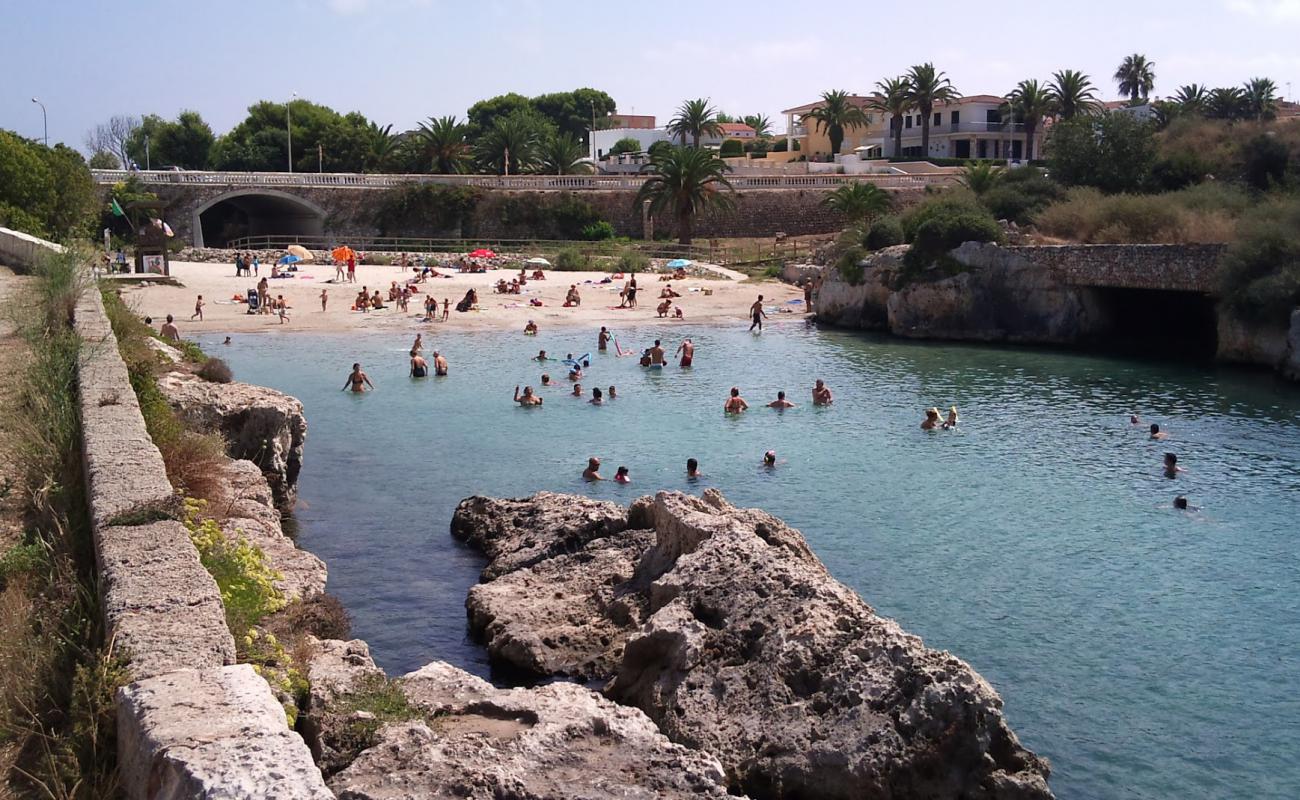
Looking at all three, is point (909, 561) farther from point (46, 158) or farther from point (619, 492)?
point (46, 158)

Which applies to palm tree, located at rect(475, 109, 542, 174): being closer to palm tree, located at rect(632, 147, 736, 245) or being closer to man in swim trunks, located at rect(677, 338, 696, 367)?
palm tree, located at rect(632, 147, 736, 245)

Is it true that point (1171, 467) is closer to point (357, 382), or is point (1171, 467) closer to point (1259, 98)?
point (357, 382)

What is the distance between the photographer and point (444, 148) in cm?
7112

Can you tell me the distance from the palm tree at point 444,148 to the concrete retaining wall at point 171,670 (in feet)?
207

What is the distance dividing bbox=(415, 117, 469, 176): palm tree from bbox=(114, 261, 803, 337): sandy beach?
16.7 m

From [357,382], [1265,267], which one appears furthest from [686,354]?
[1265,267]

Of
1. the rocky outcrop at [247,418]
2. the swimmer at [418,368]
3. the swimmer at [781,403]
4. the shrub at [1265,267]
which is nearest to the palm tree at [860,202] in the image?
the shrub at [1265,267]

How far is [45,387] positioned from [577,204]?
5476cm

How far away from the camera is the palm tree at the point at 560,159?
71.7m

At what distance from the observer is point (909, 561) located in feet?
53.8

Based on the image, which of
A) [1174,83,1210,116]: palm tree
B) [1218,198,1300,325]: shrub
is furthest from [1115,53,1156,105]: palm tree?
[1218,198,1300,325]: shrub

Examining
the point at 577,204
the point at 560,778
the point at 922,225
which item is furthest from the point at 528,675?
the point at 577,204

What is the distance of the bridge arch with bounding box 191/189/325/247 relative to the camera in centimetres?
6425

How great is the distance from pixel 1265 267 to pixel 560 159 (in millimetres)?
45796
